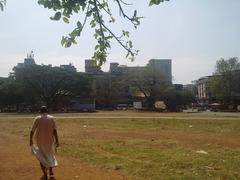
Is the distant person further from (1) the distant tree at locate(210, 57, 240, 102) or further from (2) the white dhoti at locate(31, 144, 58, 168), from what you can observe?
(1) the distant tree at locate(210, 57, 240, 102)

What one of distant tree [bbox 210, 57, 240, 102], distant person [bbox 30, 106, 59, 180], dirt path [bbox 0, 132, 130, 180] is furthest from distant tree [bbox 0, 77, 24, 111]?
distant person [bbox 30, 106, 59, 180]

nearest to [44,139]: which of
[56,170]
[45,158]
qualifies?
[45,158]

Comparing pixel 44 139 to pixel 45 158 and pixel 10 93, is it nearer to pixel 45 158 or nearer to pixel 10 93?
pixel 45 158

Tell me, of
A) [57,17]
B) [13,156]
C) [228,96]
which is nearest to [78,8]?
[57,17]

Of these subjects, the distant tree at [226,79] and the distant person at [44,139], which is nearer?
the distant person at [44,139]

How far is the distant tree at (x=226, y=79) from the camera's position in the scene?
10694 cm

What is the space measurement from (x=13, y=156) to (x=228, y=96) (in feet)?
308

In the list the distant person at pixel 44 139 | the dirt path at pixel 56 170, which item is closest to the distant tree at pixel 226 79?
the dirt path at pixel 56 170

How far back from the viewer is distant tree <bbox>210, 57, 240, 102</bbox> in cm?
10694

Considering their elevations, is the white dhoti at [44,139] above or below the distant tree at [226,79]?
below

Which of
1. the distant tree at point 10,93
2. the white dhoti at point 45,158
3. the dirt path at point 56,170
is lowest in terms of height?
the dirt path at point 56,170

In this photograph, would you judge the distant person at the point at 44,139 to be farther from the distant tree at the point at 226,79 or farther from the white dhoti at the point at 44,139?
the distant tree at the point at 226,79

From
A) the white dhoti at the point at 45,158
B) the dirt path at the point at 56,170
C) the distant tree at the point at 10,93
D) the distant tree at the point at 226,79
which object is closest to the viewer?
the white dhoti at the point at 45,158

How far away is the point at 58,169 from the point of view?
1352 centimetres
